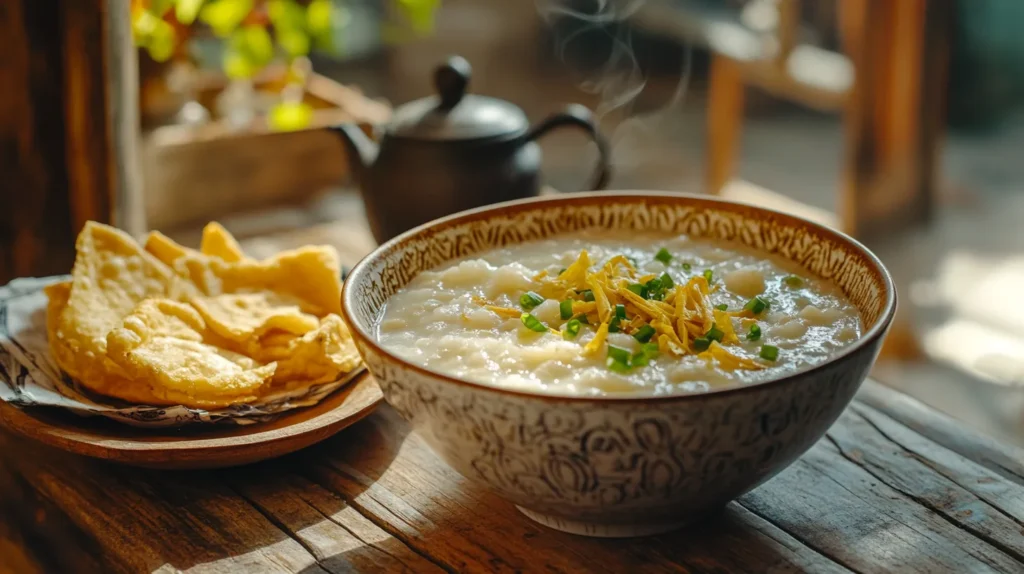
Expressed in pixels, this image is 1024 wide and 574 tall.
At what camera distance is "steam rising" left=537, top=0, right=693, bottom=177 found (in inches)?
255

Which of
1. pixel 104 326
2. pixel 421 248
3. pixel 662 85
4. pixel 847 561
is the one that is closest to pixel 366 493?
pixel 421 248

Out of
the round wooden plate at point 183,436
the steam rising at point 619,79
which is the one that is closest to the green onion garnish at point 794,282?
the round wooden plate at point 183,436

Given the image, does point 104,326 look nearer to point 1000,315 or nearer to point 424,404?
point 424,404

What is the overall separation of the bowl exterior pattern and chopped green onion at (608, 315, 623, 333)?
23 centimetres

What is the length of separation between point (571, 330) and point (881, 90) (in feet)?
10.7

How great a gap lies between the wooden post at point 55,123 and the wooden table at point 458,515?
98 centimetres

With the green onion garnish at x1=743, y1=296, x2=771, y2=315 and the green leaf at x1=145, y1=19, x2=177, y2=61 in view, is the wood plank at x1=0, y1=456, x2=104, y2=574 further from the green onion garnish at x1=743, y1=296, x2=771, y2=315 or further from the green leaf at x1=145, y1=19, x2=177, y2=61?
the green leaf at x1=145, y1=19, x2=177, y2=61

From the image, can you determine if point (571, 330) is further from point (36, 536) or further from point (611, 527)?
point (36, 536)

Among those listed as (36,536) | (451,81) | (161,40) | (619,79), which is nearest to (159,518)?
(36,536)

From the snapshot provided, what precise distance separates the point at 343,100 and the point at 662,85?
463 cm

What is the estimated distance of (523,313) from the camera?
1.35 meters

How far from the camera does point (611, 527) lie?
4.08 ft

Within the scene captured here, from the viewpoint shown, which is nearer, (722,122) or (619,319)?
(619,319)

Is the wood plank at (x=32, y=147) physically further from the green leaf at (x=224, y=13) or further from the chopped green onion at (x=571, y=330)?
the chopped green onion at (x=571, y=330)
